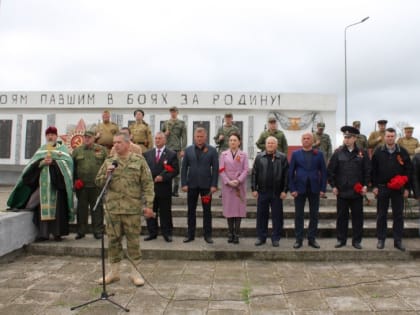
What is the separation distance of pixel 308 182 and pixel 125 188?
285 cm

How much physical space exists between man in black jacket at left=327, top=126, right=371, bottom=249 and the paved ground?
0.60m

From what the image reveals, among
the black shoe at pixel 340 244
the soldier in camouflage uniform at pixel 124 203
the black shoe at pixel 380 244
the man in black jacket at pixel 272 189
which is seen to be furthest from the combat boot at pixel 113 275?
the black shoe at pixel 380 244

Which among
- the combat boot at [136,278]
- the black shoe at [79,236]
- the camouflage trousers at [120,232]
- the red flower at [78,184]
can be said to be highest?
the red flower at [78,184]

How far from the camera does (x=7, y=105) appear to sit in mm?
11812

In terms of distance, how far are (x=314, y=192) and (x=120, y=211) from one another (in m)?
2.98

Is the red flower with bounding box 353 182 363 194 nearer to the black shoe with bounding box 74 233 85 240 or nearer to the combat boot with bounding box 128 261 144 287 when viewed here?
the combat boot with bounding box 128 261 144 287

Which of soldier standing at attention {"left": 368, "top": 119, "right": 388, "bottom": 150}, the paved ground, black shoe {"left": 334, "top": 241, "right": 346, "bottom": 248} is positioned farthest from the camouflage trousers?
soldier standing at attention {"left": 368, "top": 119, "right": 388, "bottom": 150}

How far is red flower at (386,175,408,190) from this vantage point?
558 cm

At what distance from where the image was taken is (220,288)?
4258mm

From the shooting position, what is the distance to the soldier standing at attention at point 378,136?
27.5ft

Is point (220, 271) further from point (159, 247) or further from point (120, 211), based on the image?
point (120, 211)

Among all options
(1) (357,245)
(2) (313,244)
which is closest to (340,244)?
(1) (357,245)

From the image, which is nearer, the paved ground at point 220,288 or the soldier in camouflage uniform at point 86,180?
the paved ground at point 220,288

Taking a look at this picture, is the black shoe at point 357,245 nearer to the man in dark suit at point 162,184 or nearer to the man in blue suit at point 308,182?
the man in blue suit at point 308,182
